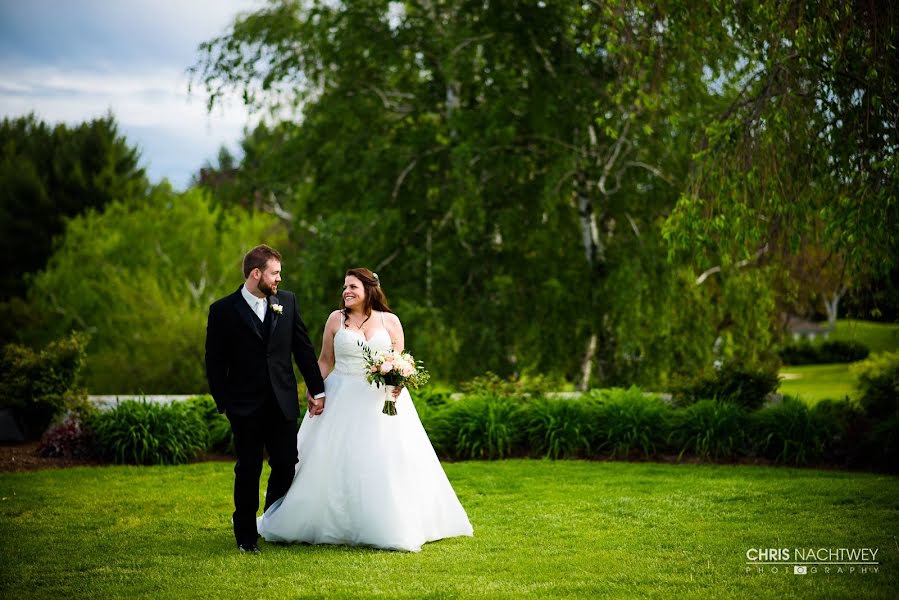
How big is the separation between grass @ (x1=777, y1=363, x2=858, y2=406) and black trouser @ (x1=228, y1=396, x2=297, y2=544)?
652 inches

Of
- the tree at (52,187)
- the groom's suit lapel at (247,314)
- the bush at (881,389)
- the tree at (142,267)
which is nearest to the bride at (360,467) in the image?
the groom's suit lapel at (247,314)

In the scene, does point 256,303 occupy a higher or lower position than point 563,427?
higher

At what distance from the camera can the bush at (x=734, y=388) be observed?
12648mm

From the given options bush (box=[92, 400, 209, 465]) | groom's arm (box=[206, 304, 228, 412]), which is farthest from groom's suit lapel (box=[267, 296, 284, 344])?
bush (box=[92, 400, 209, 465])

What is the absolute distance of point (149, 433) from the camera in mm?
11953

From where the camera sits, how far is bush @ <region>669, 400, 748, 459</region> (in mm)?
11742

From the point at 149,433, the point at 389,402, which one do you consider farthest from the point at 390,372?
the point at 149,433

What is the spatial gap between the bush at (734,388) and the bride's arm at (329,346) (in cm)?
650

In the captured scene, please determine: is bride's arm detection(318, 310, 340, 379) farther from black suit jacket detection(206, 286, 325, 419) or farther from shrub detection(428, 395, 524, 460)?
shrub detection(428, 395, 524, 460)

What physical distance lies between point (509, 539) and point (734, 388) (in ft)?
20.6

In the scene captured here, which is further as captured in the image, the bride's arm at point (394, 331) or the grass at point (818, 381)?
the grass at point (818, 381)

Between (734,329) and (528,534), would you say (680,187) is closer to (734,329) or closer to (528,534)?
(734,329)

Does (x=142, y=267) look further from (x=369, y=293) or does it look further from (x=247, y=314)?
(x=247, y=314)

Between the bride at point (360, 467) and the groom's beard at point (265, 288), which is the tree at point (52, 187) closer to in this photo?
the bride at point (360, 467)
